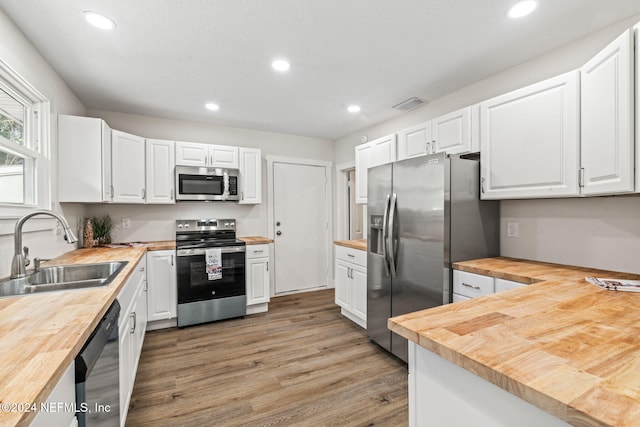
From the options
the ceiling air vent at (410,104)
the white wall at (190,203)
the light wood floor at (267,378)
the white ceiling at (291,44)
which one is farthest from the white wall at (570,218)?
the white wall at (190,203)

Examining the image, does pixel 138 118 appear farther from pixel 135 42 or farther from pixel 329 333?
pixel 329 333

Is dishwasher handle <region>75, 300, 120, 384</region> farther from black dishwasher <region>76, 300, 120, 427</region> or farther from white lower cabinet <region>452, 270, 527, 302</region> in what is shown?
white lower cabinet <region>452, 270, 527, 302</region>

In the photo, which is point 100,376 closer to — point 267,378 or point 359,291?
point 267,378

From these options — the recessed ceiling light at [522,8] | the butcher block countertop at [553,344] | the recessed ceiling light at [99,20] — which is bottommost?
the butcher block countertop at [553,344]

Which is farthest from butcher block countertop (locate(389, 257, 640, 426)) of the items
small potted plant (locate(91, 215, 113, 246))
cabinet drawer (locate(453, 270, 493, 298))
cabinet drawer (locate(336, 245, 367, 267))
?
small potted plant (locate(91, 215, 113, 246))

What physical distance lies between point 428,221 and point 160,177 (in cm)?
298

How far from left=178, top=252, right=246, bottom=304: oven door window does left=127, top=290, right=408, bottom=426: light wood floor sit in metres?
0.35

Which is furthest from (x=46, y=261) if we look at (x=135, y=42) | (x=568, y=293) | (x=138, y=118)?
(x=568, y=293)

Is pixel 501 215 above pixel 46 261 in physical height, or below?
above

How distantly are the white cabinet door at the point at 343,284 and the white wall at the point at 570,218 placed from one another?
5.09 feet

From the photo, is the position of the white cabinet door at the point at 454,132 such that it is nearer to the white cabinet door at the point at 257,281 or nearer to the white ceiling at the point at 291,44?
the white ceiling at the point at 291,44

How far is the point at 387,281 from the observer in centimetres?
261

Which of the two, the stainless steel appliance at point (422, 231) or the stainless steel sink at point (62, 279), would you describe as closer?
the stainless steel sink at point (62, 279)

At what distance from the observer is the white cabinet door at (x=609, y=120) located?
55.4 inches
